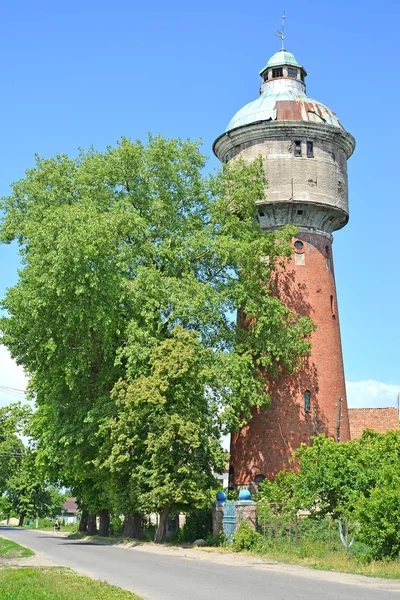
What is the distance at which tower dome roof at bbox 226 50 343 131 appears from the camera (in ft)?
119

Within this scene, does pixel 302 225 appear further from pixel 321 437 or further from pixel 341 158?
pixel 321 437

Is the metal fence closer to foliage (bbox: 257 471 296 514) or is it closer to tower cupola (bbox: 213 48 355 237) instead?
foliage (bbox: 257 471 296 514)

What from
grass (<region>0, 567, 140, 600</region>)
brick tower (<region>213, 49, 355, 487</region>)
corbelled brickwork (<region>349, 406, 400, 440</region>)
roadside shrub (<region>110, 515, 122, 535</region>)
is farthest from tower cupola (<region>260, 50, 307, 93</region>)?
grass (<region>0, 567, 140, 600</region>)

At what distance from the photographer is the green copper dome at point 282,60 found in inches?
1549

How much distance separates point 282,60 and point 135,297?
58.5 ft

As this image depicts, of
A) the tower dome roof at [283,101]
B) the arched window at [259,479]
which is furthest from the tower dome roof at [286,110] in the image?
the arched window at [259,479]

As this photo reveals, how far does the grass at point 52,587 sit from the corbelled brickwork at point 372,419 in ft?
87.9

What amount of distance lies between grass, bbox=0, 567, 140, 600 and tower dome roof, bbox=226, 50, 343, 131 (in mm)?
25533

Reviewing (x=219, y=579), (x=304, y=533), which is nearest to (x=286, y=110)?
(x=304, y=533)

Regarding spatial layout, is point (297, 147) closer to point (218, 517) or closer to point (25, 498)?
point (218, 517)

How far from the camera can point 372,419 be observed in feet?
134

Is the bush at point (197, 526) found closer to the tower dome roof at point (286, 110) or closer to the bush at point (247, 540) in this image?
the bush at point (247, 540)

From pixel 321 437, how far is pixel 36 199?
48.4 ft

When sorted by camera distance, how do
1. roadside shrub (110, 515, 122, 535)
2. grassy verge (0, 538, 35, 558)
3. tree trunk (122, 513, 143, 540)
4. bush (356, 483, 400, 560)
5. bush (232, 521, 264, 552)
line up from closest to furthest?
bush (356, 483, 400, 560) → grassy verge (0, 538, 35, 558) → bush (232, 521, 264, 552) → tree trunk (122, 513, 143, 540) → roadside shrub (110, 515, 122, 535)
